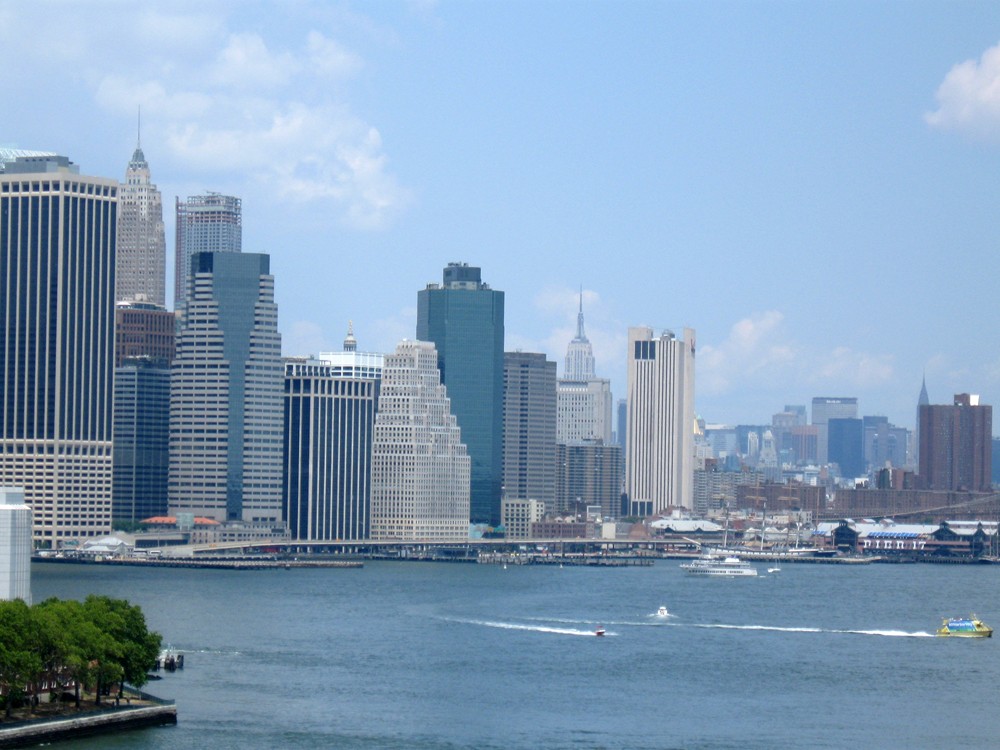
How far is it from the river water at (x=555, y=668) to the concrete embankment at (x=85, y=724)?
0.47 m

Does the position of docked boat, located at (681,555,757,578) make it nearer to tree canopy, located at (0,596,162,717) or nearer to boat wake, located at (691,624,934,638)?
boat wake, located at (691,624,934,638)

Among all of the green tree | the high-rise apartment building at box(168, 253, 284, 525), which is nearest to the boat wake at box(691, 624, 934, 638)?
the green tree

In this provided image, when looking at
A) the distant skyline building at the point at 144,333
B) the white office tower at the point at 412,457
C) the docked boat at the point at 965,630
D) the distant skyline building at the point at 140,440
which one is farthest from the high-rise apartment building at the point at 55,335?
the docked boat at the point at 965,630

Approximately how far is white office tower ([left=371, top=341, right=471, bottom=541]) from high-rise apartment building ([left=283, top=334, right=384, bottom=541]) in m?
5.06

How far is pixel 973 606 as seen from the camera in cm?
11419

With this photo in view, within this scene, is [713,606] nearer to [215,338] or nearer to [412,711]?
[412,711]

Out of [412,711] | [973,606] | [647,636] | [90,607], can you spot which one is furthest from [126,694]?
[973,606]

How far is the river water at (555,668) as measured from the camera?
58.1 metres

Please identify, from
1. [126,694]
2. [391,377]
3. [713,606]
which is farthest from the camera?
[391,377]

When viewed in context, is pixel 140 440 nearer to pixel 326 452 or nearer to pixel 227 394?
pixel 227 394

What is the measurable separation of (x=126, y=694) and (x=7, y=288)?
109602mm

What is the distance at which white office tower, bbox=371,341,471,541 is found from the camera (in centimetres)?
18988

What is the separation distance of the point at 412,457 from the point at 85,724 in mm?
137653

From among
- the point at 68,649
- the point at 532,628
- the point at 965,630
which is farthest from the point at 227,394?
the point at 68,649
